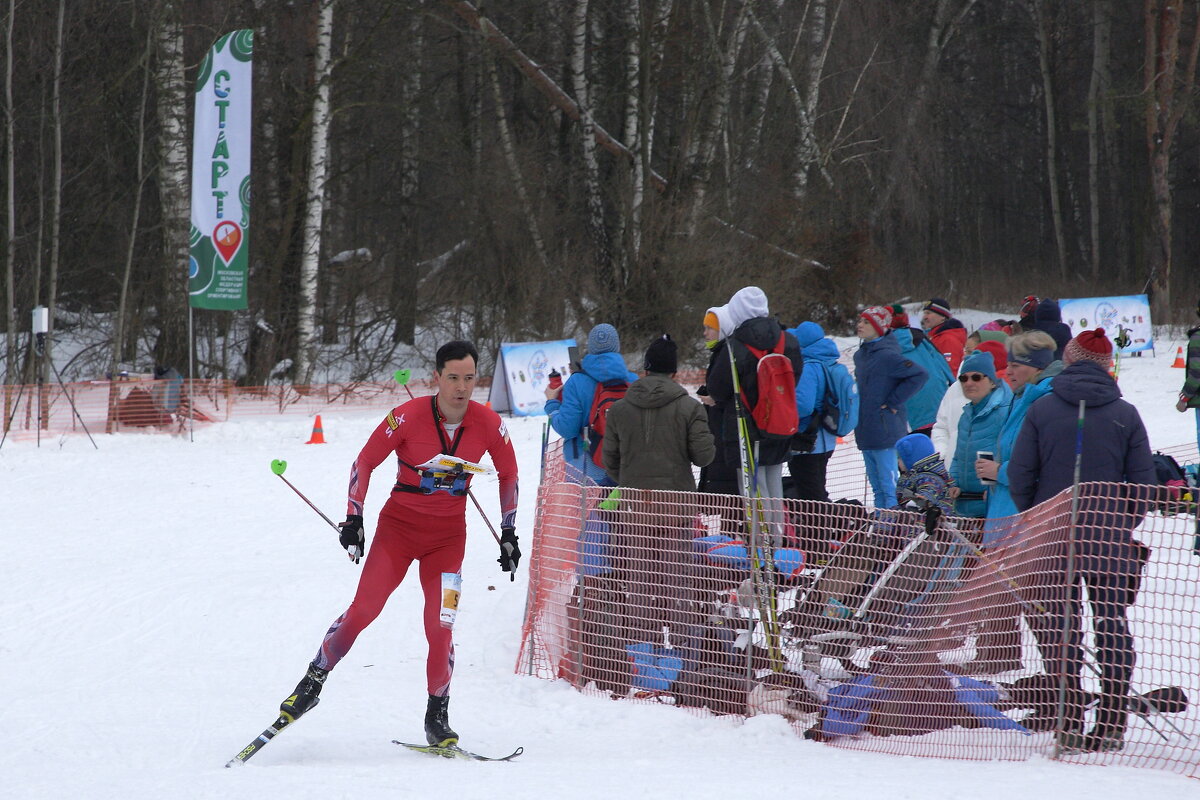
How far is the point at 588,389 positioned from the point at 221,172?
10.6m

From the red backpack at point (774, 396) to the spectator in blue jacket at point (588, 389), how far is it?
858 millimetres

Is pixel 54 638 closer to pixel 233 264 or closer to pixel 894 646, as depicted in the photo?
pixel 894 646

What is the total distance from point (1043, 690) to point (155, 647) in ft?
16.5

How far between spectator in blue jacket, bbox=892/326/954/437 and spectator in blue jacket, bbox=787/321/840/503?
56.0 inches

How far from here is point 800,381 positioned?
7.41 meters

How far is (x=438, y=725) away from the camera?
511 cm

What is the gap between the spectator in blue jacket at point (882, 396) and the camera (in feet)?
26.8

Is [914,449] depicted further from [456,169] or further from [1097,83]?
[1097,83]

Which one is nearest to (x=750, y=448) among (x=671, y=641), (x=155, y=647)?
(x=671, y=641)

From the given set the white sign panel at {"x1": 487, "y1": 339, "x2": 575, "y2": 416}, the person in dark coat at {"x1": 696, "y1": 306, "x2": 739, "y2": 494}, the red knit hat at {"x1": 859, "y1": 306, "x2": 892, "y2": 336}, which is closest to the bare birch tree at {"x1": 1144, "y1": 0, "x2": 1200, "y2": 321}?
the white sign panel at {"x1": 487, "y1": 339, "x2": 575, "y2": 416}

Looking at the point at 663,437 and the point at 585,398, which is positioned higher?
the point at 585,398

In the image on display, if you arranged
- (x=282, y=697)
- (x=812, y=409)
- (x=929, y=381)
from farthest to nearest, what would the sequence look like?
(x=929, y=381)
(x=812, y=409)
(x=282, y=697)

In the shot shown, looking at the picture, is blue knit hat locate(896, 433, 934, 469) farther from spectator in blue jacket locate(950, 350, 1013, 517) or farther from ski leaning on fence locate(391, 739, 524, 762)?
ski leaning on fence locate(391, 739, 524, 762)

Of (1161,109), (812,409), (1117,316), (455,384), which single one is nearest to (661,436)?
(455,384)
